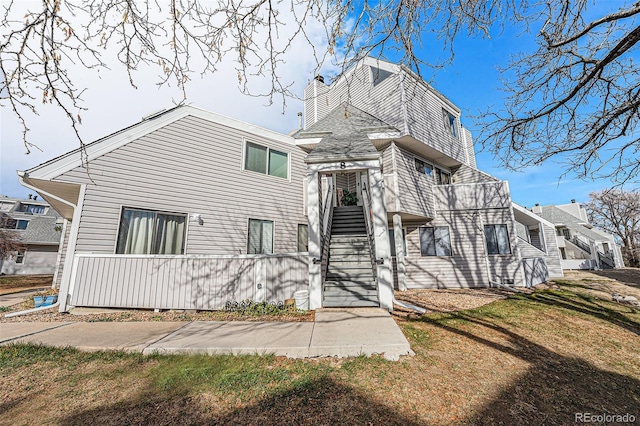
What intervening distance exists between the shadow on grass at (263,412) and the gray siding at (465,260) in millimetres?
9574

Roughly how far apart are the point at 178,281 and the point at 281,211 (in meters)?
4.68

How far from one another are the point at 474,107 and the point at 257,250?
7974 millimetres

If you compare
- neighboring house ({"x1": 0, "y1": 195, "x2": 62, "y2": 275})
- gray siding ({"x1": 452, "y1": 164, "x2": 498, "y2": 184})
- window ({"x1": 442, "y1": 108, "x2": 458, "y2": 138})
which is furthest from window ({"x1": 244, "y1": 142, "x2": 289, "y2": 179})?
neighboring house ({"x1": 0, "y1": 195, "x2": 62, "y2": 275})

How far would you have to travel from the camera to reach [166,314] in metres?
6.08

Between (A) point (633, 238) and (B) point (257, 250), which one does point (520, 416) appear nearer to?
(B) point (257, 250)

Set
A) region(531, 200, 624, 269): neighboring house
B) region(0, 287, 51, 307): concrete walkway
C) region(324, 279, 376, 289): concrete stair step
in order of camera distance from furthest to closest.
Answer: region(531, 200, 624, 269): neighboring house → region(0, 287, 51, 307): concrete walkway → region(324, 279, 376, 289): concrete stair step

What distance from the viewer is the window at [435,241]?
1162 centimetres

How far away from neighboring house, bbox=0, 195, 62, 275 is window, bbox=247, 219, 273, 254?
77.6 ft

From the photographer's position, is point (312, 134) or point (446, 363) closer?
point (446, 363)

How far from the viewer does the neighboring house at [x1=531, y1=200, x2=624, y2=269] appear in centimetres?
2451

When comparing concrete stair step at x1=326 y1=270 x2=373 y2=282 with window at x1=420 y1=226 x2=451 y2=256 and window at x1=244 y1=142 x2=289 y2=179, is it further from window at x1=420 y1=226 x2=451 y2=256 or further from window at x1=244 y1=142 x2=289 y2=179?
window at x1=420 y1=226 x2=451 y2=256

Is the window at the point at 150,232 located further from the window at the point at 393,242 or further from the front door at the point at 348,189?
the window at the point at 393,242

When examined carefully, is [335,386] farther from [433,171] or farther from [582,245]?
[582,245]

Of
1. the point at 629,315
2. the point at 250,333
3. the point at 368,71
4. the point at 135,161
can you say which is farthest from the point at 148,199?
the point at 629,315
